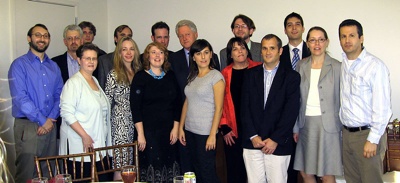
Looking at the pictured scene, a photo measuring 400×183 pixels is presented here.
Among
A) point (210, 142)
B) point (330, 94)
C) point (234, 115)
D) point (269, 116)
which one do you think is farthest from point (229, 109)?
point (330, 94)

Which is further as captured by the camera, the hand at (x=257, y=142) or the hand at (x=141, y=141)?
the hand at (x=141, y=141)

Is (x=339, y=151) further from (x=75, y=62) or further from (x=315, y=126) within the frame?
(x=75, y=62)

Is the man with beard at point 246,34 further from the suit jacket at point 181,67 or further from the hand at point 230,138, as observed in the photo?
the hand at point 230,138

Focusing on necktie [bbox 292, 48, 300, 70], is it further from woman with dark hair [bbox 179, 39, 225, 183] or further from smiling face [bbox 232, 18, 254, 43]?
woman with dark hair [bbox 179, 39, 225, 183]

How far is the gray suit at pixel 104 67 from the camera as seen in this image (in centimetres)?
453

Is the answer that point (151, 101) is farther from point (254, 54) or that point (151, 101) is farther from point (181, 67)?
point (254, 54)

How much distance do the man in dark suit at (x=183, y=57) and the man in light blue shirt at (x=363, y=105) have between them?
1.35m

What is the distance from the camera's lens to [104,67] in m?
4.54

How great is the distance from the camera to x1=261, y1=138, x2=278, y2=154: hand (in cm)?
373

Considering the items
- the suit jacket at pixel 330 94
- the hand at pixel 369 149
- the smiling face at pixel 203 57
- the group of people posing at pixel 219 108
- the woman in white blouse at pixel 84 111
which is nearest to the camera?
the hand at pixel 369 149

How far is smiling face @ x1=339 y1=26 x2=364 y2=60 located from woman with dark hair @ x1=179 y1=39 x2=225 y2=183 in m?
1.07

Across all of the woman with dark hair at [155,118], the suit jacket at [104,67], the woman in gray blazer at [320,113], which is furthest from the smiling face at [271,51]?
the suit jacket at [104,67]

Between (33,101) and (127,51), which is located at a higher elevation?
(127,51)

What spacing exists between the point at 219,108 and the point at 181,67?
2.48 ft
